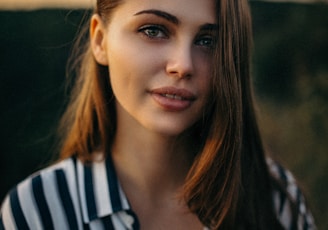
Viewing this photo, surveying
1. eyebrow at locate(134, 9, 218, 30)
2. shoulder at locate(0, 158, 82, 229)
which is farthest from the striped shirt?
eyebrow at locate(134, 9, 218, 30)

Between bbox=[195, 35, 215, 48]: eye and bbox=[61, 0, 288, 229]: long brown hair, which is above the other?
bbox=[195, 35, 215, 48]: eye

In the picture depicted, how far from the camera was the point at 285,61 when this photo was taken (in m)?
4.45

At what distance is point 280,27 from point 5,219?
10.2 ft

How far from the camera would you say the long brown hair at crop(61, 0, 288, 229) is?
1841mm

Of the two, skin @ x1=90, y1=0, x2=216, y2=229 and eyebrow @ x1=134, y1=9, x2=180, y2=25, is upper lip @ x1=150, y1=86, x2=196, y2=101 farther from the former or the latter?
eyebrow @ x1=134, y1=9, x2=180, y2=25

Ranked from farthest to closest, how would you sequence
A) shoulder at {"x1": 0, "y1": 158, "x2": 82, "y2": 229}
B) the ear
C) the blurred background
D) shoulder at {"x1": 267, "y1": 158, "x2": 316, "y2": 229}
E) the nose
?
the blurred background, shoulder at {"x1": 267, "y1": 158, "x2": 316, "y2": 229}, the ear, shoulder at {"x1": 0, "y1": 158, "x2": 82, "y2": 229}, the nose

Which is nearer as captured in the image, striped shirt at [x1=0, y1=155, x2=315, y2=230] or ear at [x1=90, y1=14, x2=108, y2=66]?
striped shirt at [x1=0, y1=155, x2=315, y2=230]

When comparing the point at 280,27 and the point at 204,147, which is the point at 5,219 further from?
the point at 280,27

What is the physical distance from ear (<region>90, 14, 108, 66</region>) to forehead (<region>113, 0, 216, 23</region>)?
207mm

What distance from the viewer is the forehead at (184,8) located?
1.76m

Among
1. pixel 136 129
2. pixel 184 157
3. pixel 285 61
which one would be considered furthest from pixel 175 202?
pixel 285 61

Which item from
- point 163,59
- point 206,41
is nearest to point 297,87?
point 206,41

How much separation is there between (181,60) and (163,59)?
67 mm

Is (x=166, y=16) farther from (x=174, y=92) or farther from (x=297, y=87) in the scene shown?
(x=297, y=87)
